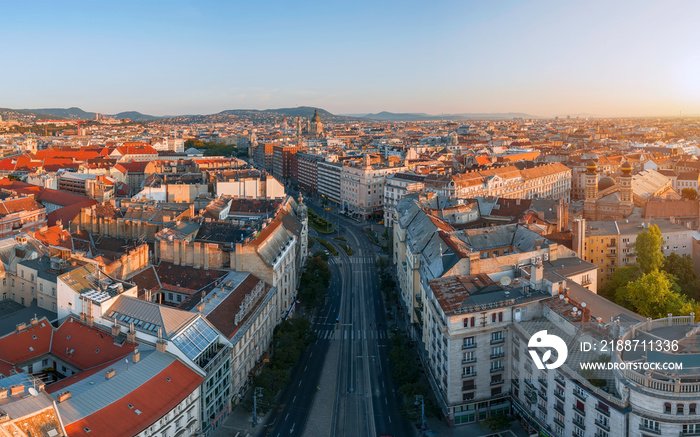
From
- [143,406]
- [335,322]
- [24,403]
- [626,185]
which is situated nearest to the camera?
[24,403]

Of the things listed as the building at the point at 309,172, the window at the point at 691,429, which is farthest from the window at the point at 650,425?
the building at the point at 309,172

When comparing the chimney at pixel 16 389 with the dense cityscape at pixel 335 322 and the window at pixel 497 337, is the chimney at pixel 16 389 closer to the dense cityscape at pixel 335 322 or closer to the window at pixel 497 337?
the dense cityscape at pixel 335 322

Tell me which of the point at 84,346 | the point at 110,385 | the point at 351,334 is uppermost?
the point at 110,385

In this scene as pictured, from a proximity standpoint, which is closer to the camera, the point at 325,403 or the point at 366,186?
the point at 325,403

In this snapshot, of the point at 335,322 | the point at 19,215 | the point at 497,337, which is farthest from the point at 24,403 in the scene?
the point at 19,215

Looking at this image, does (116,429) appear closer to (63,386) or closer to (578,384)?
(63,386)

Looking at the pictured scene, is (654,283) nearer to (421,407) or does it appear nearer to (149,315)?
(421,407)

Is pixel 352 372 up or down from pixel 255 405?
down

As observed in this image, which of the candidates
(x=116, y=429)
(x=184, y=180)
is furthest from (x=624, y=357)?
(x=184, y=180)
